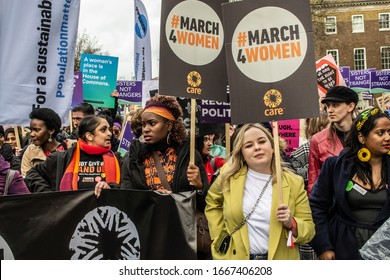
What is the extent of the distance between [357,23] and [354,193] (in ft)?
201

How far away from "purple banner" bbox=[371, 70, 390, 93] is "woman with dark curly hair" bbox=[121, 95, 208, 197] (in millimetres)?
15386

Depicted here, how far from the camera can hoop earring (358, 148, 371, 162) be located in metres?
3.91

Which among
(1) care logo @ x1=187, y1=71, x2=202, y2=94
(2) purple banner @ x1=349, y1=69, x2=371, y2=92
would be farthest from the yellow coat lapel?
(2) purple banner @ x1=349, y1=69, x2=371, y2=92

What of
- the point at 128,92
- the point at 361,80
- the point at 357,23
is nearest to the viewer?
the point at 128,92

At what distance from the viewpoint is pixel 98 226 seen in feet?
13.7

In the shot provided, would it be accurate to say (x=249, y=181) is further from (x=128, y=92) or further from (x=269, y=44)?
(x=128, y=92)

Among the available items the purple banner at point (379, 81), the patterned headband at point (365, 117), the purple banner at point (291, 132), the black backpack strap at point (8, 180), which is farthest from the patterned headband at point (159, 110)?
the purple banner at point (379, 81)

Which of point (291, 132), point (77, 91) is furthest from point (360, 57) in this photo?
point (291, 132)

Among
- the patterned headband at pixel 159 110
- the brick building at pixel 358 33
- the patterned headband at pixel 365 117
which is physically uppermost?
the brick building at pixel 358 33

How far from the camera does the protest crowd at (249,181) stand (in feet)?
Result: 11.9

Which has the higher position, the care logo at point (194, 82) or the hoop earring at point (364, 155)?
the care logo at point (194, 82)

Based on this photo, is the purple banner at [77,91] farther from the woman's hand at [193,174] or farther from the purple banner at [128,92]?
the woman's hand at [193,174]

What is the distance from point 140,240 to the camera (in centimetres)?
421

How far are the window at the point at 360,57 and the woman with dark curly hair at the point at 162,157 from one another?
191 feet
